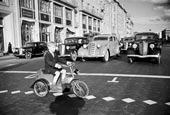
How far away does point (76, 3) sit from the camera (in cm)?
3850

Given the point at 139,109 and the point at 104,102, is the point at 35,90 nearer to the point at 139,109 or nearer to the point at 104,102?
the point at 104,102

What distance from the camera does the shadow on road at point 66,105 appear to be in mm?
3924

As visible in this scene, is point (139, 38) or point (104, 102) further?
point (139, 38)

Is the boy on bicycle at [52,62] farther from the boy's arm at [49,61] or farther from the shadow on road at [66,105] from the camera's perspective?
the shadow on road at [66,105]

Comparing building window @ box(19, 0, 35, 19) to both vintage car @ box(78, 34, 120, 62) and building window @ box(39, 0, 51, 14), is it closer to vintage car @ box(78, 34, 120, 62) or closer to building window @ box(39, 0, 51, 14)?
building window @ box(39, 0, 51, 14)

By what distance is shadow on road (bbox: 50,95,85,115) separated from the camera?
392 cm

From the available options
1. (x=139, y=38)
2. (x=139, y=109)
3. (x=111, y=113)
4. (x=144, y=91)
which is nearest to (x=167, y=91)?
(x=144, y=91)

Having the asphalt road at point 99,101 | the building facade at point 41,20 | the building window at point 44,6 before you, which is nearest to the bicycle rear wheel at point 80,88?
the asphalt road at point 99,101

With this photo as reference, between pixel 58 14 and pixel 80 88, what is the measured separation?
29.0 m

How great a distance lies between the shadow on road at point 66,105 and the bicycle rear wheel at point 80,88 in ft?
0.50

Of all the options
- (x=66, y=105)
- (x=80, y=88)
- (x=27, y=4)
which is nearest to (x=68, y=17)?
(x=27, y=4)

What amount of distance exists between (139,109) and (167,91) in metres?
1.82

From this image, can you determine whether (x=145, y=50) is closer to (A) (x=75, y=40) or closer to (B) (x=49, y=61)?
(A) (x=75, y=40)

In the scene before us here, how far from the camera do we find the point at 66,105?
432 cm
